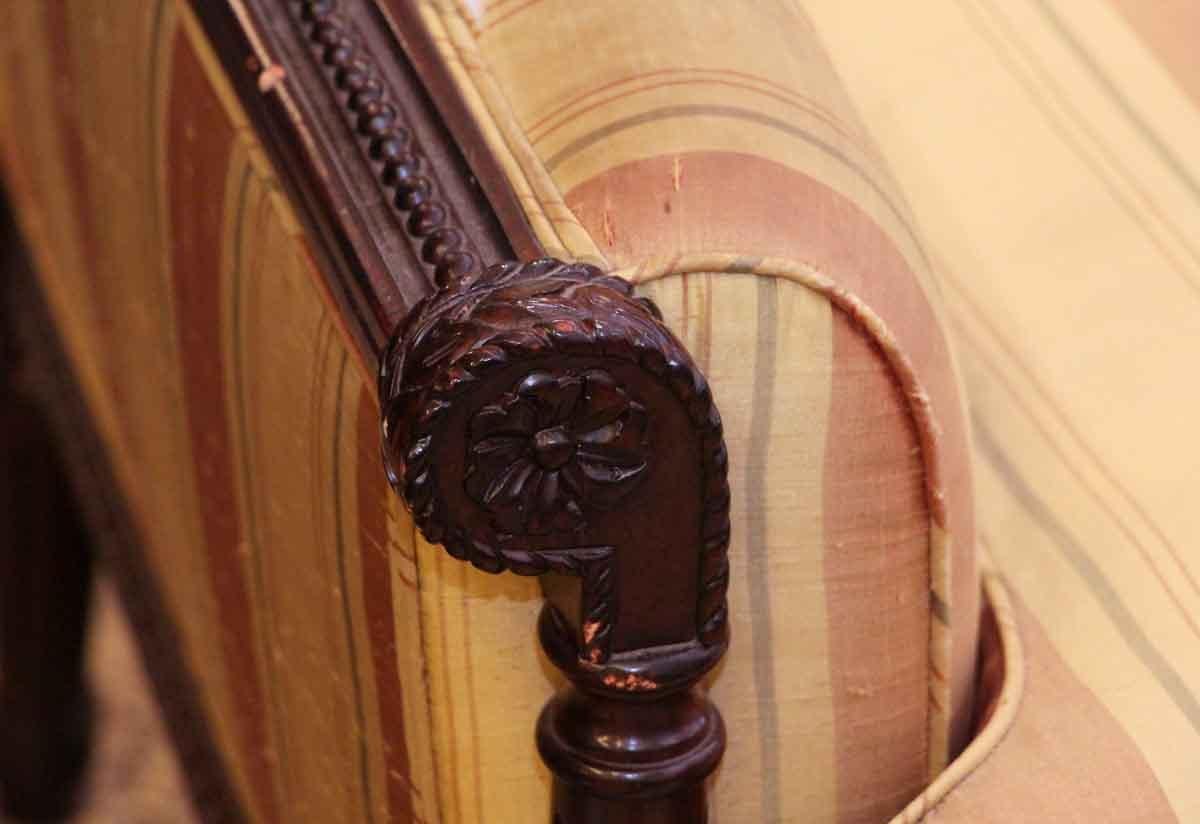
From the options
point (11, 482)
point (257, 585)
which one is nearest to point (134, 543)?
point (11, 482)

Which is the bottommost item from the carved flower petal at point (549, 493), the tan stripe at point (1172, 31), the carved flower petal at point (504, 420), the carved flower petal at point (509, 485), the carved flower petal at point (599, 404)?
the carved flower petal at point (549, 493)

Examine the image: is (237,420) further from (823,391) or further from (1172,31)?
(1172,31)

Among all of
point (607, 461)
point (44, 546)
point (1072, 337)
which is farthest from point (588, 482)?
point (44, 546)

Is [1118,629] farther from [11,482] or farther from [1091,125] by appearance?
[11,482]

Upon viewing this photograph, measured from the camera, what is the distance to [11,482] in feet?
3.58

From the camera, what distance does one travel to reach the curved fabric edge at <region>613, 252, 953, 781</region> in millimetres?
334

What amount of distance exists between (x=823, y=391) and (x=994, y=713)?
114mm

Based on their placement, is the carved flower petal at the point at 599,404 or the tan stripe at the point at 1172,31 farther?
the tan stripe at the point at 1172,31

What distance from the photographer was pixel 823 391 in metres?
0.35

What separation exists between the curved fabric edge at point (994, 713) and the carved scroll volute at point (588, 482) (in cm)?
7

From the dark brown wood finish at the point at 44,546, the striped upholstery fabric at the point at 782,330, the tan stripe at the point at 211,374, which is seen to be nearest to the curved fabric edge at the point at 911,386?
the striped upholstery fabric at the point at 782,330

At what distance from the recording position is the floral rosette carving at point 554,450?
29 cm

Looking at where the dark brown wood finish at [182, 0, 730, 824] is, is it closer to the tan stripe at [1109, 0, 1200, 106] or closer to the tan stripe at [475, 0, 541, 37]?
the tan stripe at [475, 0, 541, 37]

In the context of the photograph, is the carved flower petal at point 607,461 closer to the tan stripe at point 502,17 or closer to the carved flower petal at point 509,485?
the carved flower petal at point 509,485
